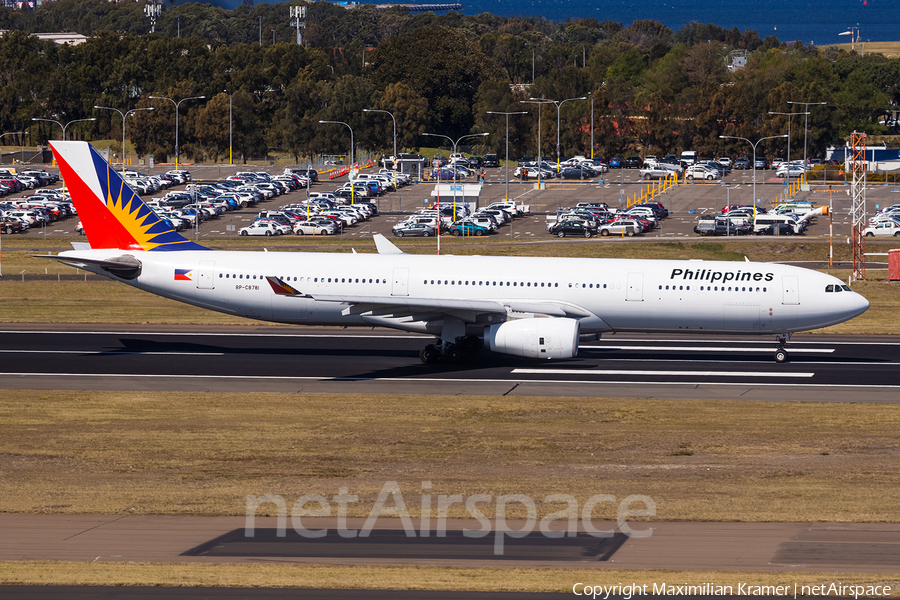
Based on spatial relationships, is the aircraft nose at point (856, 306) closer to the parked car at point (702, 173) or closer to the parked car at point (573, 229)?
the parked car at point (573, 229)

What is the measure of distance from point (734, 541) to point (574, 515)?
3624 millimetres

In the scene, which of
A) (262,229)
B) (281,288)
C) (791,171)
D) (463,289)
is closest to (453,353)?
(463,289)

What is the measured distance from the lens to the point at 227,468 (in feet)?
90.6

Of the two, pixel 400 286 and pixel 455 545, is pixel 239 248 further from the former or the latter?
pixel 455 545

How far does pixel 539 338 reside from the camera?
40500 millimetres

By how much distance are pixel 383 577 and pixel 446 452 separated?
1033 centimetres

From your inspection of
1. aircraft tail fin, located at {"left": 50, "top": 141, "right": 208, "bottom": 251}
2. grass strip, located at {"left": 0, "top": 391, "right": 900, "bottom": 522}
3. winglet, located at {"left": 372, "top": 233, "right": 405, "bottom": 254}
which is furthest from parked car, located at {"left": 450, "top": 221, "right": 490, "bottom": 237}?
grass strip, located at {"left": 0, "top": 391, "right": 900, "bottom": 522}

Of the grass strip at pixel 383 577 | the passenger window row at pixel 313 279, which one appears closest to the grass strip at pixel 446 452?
the grass strip at pixel 383 577

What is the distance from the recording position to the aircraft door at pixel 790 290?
42.3m

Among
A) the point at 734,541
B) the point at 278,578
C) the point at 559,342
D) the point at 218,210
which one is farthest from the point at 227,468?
the point at 218,210

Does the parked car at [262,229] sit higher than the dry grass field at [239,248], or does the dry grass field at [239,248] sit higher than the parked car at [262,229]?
the parked car at [262,229]

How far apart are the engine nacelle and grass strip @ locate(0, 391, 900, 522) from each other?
4062 millimetres

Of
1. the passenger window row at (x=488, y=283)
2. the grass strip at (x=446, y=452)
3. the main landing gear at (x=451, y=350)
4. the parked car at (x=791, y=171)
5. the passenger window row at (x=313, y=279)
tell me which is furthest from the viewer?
the parked car at (x=791, y=171)

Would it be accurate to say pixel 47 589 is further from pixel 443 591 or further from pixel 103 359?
pixel 103 359
